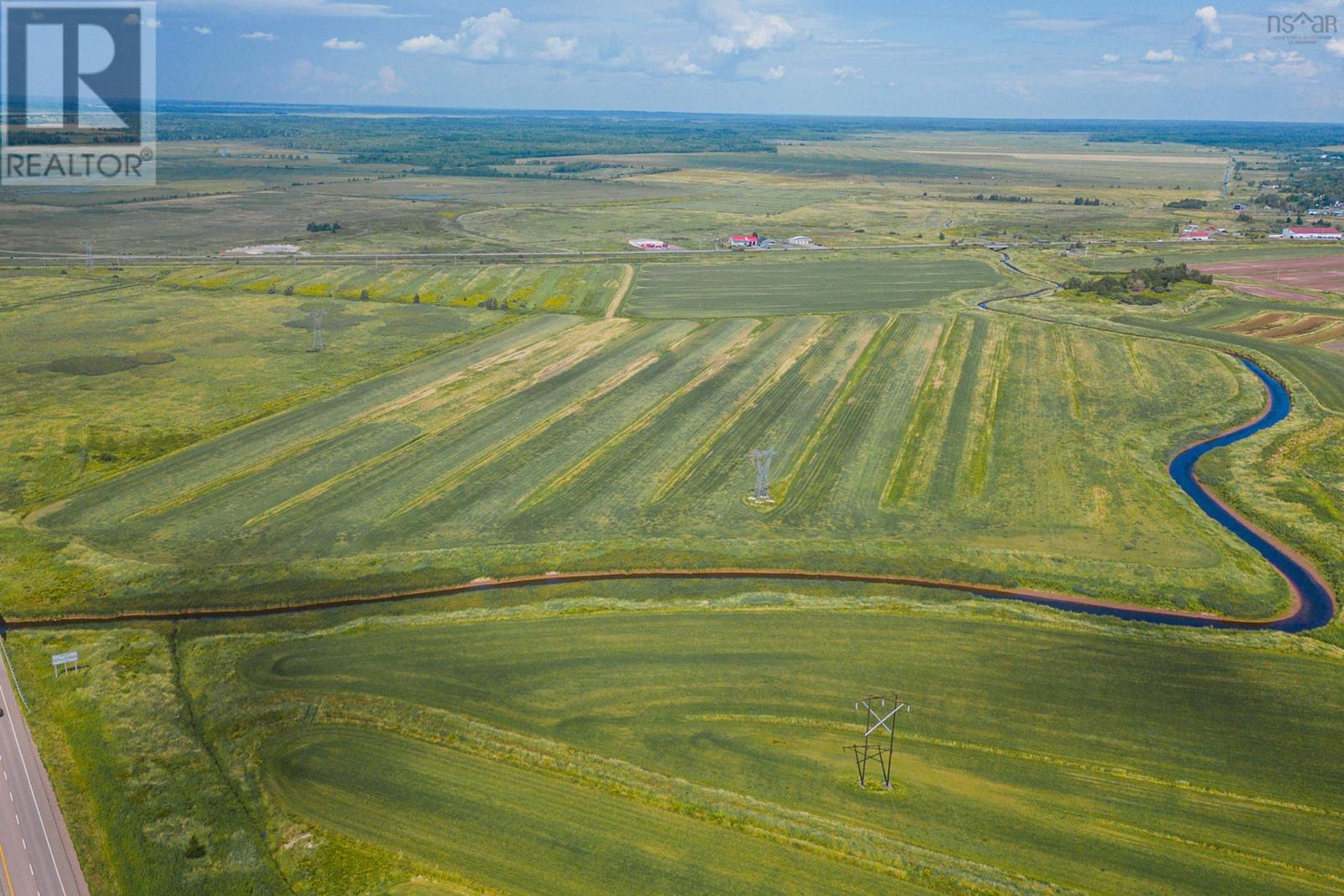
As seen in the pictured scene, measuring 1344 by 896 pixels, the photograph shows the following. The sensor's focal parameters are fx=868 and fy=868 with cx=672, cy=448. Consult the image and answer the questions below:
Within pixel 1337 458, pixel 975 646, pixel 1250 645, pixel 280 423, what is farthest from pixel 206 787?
pixel 1337 458

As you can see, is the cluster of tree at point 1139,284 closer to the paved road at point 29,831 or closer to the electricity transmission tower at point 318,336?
the electricity transmission tower at point 318,336

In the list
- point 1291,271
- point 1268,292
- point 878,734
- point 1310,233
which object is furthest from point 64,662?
point 1310,233

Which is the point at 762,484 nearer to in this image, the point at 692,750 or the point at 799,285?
the point at 692,750

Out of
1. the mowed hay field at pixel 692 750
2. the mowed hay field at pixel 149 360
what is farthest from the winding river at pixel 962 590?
the mowed hay field at pixel 149 360

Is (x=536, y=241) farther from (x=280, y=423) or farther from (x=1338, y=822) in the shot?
(x=1338, y=822)

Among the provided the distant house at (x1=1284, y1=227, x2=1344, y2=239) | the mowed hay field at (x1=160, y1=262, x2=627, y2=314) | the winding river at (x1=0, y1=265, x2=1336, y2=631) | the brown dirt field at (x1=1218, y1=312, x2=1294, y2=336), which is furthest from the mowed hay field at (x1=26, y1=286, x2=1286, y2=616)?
the distant house at (x1=1284, y1=227, x2=1344, y2=239)

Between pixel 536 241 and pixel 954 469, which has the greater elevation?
pixel 536 241
